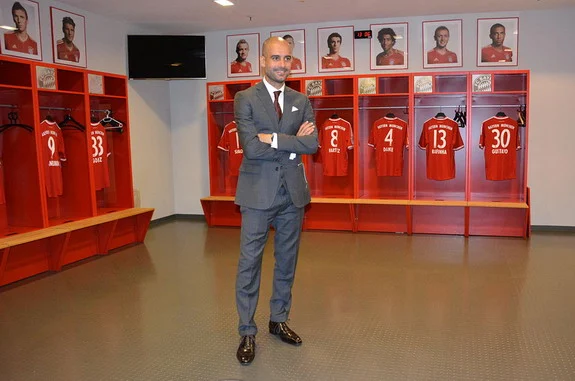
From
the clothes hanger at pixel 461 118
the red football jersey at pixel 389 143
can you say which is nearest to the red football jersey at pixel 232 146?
the red football jersey at pixel 389 143

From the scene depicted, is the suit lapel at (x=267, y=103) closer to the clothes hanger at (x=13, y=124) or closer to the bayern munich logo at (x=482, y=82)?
the clothes hanger at (x=13, y=124)

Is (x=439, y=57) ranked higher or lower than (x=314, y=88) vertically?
higher

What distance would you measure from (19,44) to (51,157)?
1151 millimetres

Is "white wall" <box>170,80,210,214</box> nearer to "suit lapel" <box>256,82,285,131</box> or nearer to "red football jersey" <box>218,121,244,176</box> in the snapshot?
"red football jersey" <box>218,121,244,176</box>

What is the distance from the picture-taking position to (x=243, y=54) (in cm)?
713

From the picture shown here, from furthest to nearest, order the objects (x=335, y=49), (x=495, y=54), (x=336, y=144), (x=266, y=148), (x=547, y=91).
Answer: (x=335, y=49)
(x=336, y=144)
(x=495, y=54)
(x=547, y=91)
(x=266, y=148)

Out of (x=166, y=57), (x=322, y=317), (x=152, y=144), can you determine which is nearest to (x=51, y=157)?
(x=152, y=144)

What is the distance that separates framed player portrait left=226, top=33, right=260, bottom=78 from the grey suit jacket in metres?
4.50

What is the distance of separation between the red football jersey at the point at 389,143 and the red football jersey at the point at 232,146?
1.77m

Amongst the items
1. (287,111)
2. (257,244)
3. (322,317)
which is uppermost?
(287,111)

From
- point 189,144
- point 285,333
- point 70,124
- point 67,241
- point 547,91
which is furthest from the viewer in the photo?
point 189,144

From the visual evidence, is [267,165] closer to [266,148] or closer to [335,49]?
[266,148]

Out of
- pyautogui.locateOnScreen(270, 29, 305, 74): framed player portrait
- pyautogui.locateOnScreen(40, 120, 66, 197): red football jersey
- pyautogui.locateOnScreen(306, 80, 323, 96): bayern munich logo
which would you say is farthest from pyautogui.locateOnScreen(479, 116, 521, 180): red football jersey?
pyautogui.locateOnScreen(40, 120, 66, 197): red football jersey

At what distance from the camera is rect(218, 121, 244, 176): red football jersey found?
22.1 feet
